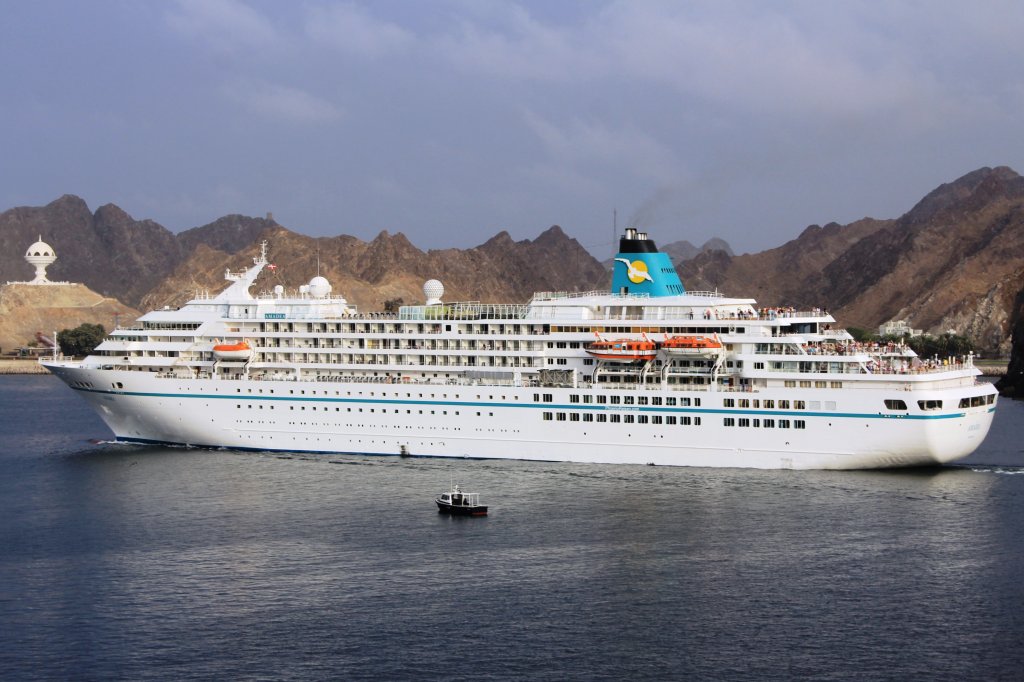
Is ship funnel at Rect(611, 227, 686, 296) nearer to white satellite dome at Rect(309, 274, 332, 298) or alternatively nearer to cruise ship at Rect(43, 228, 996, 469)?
cruise ship at Rect(43, 228, 996, 469)

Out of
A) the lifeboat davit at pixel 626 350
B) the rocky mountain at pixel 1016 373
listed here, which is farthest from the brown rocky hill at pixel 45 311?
the lifeboat davit at pixel 626 350

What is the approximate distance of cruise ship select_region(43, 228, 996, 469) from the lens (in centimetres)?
3972

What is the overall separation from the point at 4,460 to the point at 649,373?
24.1 meters

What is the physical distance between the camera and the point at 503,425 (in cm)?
4316

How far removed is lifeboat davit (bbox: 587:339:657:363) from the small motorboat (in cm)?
884

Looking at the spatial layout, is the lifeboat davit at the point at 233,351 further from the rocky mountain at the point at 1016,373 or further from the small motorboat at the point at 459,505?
the rocky mountain at the point at 1016,373

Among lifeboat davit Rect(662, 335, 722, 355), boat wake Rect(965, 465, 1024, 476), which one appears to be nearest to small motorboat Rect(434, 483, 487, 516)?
lifeboat davit Rect(662, 335, 722, 355)

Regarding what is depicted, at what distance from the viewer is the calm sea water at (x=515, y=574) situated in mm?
24406

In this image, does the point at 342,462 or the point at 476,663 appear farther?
the point at 342,462

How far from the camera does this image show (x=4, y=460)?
151ft

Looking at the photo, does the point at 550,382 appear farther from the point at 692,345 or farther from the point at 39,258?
the point at 39,258

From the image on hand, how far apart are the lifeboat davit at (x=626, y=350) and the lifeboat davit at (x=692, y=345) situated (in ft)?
2.43

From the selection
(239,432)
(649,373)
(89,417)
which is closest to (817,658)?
(649,373)

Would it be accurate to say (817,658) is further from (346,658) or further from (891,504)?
(891,504)
